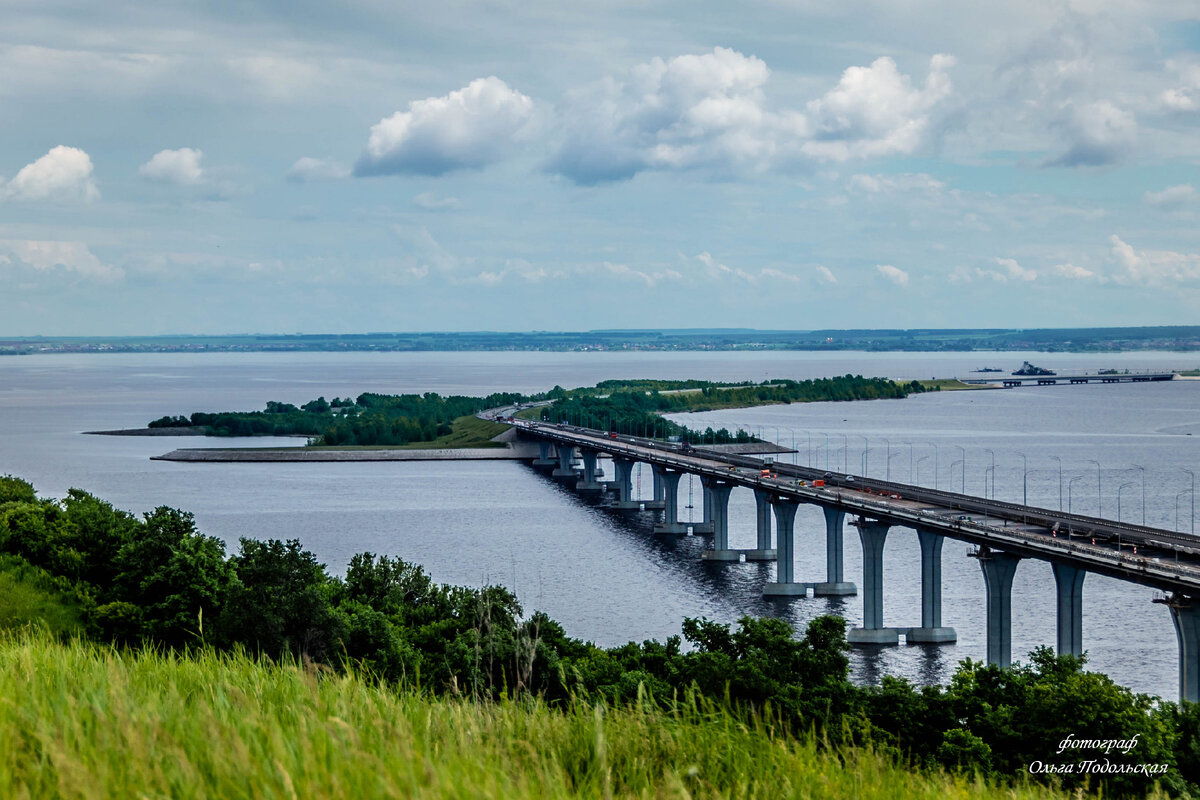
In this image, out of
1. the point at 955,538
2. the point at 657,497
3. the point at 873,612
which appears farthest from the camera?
the point at 657,497

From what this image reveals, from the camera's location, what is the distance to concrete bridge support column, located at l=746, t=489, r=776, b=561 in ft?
330

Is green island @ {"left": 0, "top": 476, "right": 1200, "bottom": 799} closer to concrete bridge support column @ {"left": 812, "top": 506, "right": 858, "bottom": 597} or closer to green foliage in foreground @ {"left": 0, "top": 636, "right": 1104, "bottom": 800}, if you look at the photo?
green foliage in foreground @ {"left": 0, "top": 636, "right": 1104, "bottom": 800}

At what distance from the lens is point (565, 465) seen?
16762 cm

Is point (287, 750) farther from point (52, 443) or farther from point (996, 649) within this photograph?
point (52, 443)

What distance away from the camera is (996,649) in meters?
59.2

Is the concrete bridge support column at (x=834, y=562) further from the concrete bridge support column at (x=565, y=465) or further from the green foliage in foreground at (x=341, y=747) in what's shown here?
the concrete bridge support column at (x=565, y=465)

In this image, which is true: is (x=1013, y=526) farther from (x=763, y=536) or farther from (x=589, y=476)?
(x=589, y=476)

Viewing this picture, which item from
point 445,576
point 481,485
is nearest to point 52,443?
point 481,485

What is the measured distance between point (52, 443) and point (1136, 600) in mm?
162995

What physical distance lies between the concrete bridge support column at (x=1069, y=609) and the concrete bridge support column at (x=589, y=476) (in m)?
96.5

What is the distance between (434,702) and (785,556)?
78.3 m

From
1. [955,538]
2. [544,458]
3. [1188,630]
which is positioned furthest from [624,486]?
[1188,630]

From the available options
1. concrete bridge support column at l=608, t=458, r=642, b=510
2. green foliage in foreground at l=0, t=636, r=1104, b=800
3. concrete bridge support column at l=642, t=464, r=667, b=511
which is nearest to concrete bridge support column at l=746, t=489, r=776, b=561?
concrete bridge support column at l=642, t=464, r=667, b=511

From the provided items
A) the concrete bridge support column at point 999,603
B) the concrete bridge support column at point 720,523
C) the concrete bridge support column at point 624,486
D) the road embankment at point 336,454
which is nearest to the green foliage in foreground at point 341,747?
the concrete bridge support column at point 999,603
